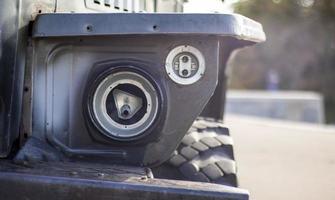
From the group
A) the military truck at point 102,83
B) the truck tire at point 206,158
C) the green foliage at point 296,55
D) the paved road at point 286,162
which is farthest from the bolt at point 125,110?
the green foliage at point 296,55

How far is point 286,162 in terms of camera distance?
7.71m

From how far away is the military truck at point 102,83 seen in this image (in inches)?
120

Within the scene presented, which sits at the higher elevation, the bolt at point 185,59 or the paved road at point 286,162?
the bolt at point 185,59

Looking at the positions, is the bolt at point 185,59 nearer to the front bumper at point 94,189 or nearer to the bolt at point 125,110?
the bolt at point 125,110

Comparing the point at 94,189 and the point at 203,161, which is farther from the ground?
the point at 94,189

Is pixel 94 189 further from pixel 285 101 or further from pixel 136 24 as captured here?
pixel 285 101

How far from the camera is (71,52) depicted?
10.6 feet

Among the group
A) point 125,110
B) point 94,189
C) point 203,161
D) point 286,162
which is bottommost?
point 286,162

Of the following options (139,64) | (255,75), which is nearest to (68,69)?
(139,64)

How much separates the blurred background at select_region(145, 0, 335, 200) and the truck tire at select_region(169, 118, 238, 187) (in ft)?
2.71

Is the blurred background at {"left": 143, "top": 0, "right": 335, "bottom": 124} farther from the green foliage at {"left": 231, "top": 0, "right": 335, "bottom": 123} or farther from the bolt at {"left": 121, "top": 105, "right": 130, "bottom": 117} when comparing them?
the bolt at {"left": 121, "top": 105, "right": 130, "bottom": 117}

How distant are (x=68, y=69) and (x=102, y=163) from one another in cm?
52

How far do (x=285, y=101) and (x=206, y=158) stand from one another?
13.7 meters

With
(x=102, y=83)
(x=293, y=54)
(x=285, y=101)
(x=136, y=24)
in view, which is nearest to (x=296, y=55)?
(x=293, y=54)
